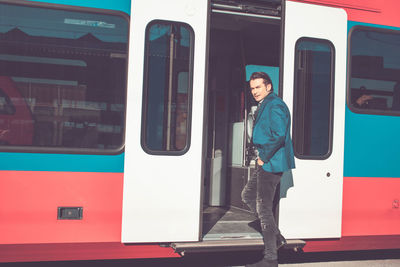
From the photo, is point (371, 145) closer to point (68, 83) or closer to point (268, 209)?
point (268, 209)

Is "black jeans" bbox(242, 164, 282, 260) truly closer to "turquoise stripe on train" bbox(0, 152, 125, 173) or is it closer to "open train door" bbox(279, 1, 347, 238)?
"open train door" bbox(279, 1, 347, 238)

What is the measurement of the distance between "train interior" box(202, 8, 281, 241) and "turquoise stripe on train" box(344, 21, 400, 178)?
1508 millimetres

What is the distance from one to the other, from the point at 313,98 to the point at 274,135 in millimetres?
877

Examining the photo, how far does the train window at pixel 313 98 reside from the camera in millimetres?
4758

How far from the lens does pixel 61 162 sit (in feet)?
13.0

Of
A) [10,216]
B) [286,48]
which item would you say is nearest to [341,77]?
[286,48]

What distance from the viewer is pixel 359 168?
4.85 m

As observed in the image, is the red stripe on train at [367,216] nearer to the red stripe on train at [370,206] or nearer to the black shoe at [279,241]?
the red stripe on train at [370,206]

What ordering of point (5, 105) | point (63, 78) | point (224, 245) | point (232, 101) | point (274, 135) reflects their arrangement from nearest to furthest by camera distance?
point (5, 105), point (63, 78), point (274, 135), point (224, 245), point (232, 101)

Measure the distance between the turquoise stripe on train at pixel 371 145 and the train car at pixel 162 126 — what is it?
1 cm

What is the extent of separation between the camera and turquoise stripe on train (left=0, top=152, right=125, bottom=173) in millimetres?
3848

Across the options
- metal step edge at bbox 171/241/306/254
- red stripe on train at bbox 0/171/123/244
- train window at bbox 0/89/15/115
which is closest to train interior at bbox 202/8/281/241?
metal step edge at bbox 171/241/306/254

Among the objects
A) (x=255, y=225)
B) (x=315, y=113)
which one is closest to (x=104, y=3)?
(x=315, y=113)

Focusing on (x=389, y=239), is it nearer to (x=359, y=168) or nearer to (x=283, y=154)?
(x=359, y=168)
